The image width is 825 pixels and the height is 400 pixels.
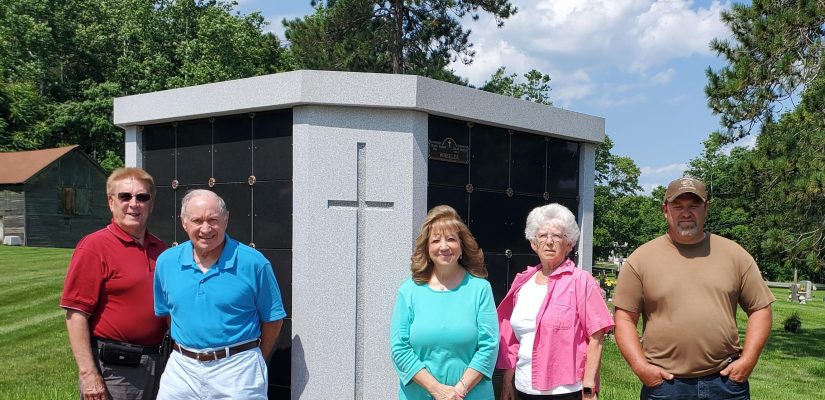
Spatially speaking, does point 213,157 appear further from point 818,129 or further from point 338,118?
point 818,129

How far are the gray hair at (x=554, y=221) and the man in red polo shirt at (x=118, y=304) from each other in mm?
2076

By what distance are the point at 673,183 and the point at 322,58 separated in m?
21.1

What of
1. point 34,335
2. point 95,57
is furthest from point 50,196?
point 34,335

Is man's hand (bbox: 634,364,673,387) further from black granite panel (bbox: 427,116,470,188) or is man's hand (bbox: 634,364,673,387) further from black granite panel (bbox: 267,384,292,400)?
black granite panel (bbox: 267,384,292,400)

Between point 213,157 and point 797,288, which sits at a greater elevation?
point 213,157

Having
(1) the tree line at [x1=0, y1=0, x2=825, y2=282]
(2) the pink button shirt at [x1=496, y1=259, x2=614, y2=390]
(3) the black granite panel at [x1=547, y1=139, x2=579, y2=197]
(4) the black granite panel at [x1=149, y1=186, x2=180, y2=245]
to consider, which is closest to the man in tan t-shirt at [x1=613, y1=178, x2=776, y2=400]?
(2) the pink button shirt at [x1=496, y1=259, x2=614, y2=390]

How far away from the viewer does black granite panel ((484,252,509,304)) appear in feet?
19.2

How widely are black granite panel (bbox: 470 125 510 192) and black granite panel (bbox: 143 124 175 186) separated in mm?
2544

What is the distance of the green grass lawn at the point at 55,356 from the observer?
26.1ft

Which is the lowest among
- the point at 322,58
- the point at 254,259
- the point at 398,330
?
the point at 398,330

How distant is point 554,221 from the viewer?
12.0ft

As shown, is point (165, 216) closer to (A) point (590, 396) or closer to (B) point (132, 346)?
(B) point (132, 346)

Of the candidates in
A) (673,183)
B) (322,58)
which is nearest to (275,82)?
(673,183)

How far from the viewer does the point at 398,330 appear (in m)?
3.58
